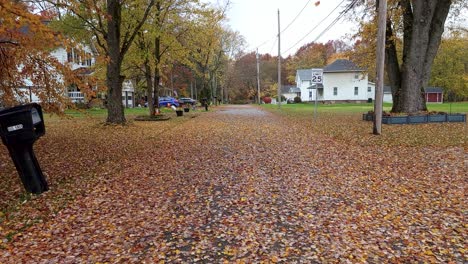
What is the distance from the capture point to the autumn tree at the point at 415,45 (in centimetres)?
1547

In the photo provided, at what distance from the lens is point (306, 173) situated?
22.0 feet

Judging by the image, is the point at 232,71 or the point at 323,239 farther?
the point at 232,71

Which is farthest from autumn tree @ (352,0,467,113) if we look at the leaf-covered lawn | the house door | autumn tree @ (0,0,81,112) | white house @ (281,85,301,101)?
white house @ (281,85,301,101)

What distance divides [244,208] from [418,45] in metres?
14.6

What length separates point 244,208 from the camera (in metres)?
4.77

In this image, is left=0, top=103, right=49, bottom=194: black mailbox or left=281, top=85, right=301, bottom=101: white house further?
left=281, top=85, right=301, bottom=101: white house

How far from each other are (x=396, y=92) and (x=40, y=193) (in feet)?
55.5

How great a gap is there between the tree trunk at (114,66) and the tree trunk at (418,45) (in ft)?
43.8

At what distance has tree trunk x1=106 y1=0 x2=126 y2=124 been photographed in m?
15.4

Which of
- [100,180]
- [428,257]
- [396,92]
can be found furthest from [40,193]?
[396,92]

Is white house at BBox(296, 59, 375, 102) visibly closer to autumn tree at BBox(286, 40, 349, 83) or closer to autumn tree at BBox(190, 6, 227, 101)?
autumn tree at BBox(190, 6, 227, 101)

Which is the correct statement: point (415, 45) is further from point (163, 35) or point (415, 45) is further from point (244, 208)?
point (244, 208)

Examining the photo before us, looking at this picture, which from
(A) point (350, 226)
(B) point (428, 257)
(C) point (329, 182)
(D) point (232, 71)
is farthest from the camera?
(D) point (232, 71)

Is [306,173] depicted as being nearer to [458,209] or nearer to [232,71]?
[458,209]
